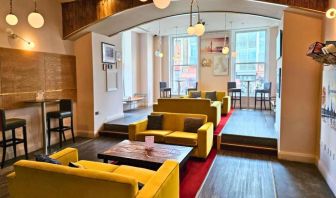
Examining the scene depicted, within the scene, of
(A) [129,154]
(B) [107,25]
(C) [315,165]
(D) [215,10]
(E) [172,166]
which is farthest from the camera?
(B) [107,25]

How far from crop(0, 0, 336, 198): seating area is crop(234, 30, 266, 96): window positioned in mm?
1396

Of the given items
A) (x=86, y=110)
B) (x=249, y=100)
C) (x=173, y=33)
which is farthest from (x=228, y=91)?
(x=86, y=110)

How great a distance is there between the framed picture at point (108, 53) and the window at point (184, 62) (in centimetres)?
410

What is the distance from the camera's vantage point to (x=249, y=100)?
919 centimetres

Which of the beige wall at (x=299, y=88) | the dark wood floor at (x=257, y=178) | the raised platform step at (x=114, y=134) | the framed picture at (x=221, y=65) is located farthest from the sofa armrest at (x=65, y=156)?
the framed picture at (x=221, y=65)

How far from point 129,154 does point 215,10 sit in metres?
3.90

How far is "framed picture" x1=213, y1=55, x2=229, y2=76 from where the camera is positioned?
30.9 feet

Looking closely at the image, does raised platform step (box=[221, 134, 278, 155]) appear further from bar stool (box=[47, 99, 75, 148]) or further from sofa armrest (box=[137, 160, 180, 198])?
bar stool (box=[47, 99, 75, 148])

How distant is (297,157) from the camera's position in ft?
13.1

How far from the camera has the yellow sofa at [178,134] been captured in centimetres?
394

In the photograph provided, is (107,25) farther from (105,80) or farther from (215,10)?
(215,10)

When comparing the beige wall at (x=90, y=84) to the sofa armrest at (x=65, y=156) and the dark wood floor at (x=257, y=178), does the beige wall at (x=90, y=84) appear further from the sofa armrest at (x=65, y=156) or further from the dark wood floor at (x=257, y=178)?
the sofa armrest at (x=65, y=156)

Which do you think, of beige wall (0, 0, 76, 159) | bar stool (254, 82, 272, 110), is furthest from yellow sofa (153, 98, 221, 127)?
bar stool (254, 82, 272, 110)

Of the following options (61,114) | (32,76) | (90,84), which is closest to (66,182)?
(61,114)
